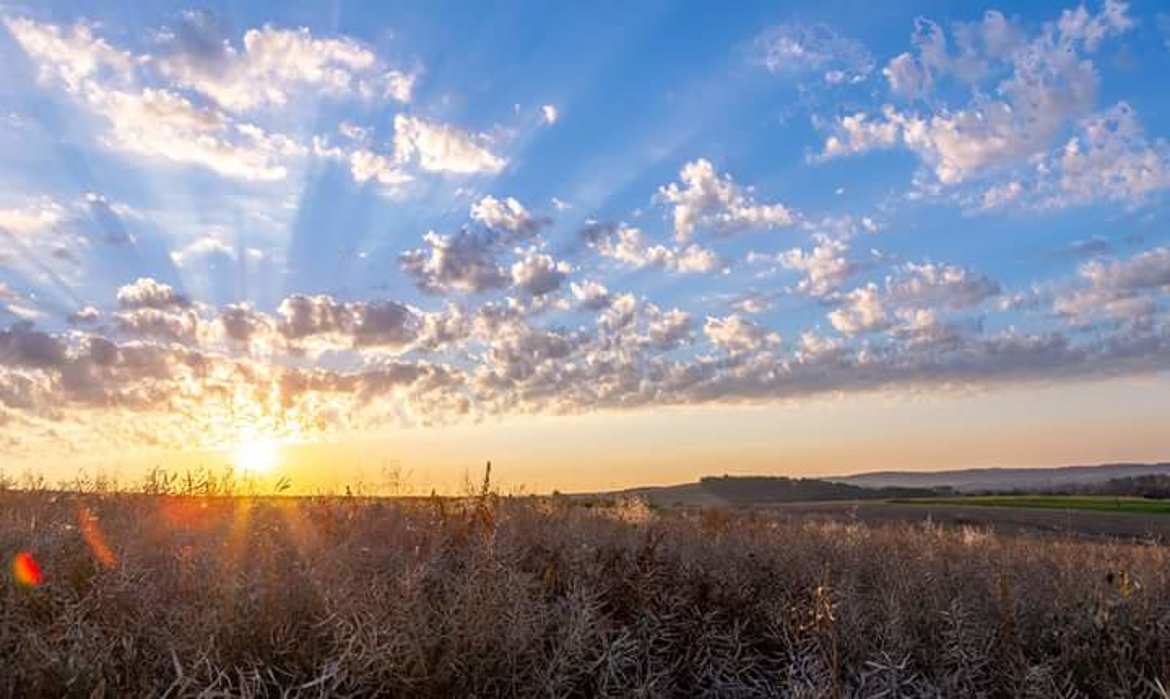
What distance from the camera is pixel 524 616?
24.2ft

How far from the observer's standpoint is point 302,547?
9688mm

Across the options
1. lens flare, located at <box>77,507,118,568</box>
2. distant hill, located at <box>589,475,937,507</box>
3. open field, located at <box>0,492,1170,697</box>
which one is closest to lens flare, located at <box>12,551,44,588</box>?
open field, located at <box>0,492,1170,697</box>

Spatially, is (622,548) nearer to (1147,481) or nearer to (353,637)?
(353,637)

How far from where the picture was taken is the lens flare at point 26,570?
741 cm

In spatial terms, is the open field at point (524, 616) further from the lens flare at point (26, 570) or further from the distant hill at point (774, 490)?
the distant hill at point (774, 490)

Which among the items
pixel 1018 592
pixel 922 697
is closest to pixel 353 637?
pixel 922 697

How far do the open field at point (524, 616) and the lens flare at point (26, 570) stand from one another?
0.12 ft

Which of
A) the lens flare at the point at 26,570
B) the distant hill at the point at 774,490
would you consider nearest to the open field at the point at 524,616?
the lens flare at the point at 26,570

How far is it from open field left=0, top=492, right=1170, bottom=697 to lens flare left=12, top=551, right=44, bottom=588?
37mm

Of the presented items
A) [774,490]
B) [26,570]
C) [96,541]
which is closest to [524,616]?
[26,570]

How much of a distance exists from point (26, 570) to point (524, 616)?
4.02 m

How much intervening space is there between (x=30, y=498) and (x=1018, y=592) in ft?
42.9

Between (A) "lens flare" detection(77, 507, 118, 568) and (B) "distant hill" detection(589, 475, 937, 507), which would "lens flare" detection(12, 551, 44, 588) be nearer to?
(A) "lens flare" detection(77, 507, 118, 568)

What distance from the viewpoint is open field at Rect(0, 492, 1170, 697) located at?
6.50m
